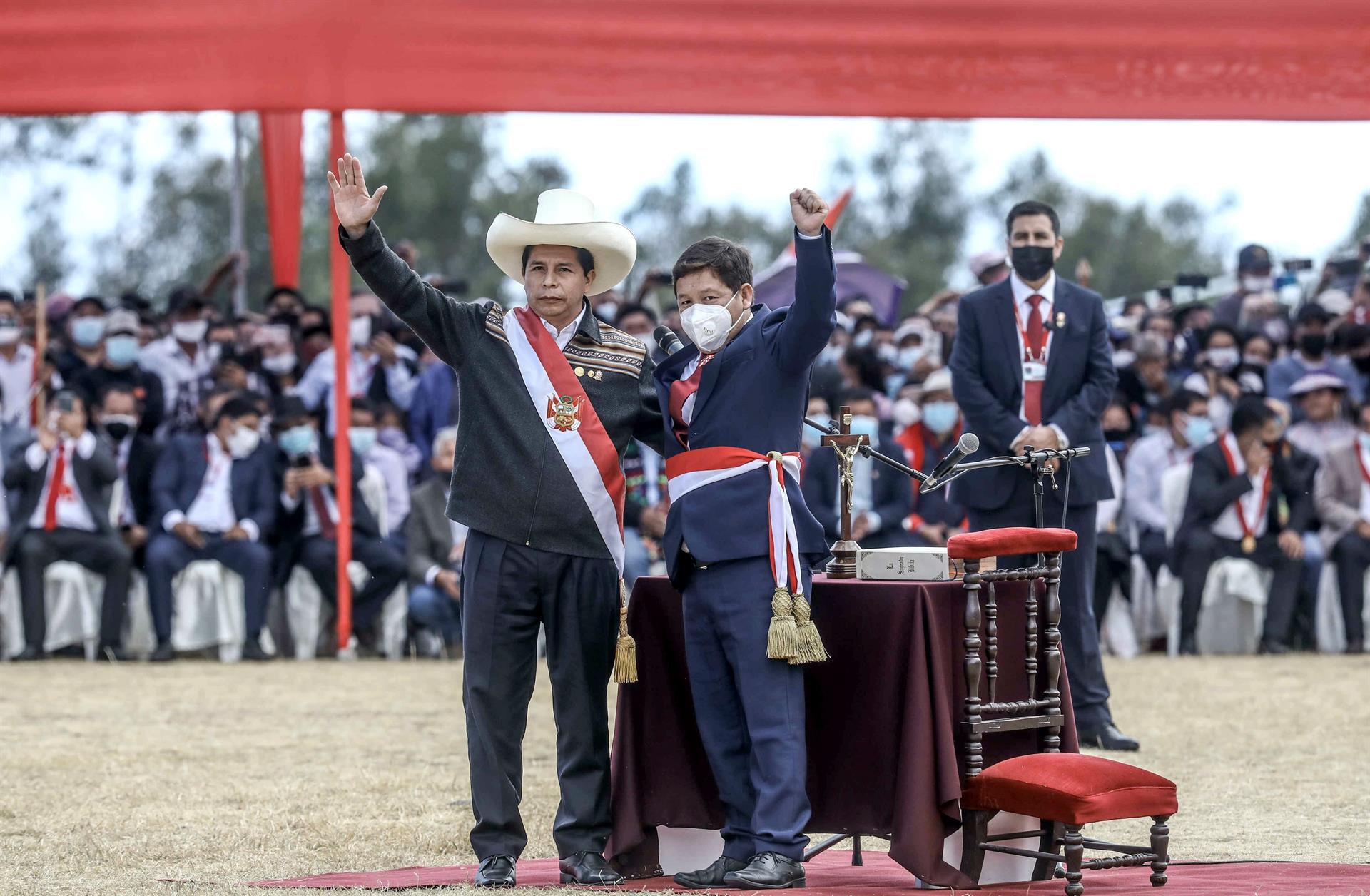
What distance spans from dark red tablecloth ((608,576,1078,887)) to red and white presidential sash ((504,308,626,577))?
294 mm

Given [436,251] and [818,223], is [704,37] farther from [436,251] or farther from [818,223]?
[436,251]

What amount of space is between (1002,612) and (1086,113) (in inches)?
86.4

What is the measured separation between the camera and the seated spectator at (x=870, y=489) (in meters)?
10.9

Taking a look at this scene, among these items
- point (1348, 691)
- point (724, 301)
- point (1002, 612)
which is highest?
point (724, 301)

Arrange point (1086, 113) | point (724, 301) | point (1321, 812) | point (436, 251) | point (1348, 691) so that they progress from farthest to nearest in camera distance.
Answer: point (436, 251), point (1348, 691), point (1086, 113), point (1321, 812), point (724, 301)

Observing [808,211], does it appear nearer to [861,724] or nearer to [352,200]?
[352,200]

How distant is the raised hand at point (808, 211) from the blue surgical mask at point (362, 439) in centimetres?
819

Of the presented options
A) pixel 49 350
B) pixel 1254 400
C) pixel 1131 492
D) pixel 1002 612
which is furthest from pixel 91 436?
pixel 1002 612

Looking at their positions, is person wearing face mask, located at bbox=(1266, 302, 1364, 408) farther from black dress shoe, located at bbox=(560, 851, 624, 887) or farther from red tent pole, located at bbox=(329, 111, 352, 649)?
black dress shoe, located at bbox=(560, 851, 624, 887)

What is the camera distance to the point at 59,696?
9.47 m

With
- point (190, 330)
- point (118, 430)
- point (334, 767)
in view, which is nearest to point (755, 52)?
point (334, 767)

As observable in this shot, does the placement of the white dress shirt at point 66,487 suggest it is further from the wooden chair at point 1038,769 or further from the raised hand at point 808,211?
the raised hand at point 808,211

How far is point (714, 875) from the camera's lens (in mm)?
4578

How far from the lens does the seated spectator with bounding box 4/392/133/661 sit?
11547 mm
